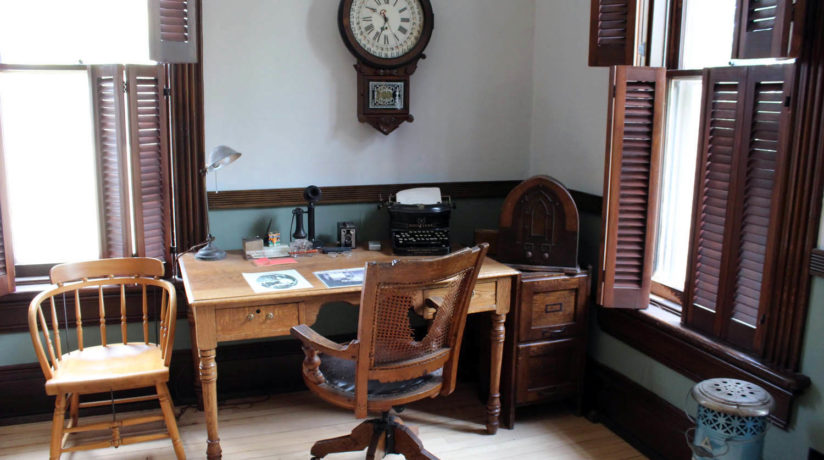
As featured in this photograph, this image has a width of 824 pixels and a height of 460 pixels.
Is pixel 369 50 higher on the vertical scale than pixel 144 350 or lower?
higher

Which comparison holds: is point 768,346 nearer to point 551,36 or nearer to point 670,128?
point 670,128

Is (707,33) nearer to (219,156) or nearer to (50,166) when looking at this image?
(219,156)

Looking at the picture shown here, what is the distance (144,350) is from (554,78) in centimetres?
239

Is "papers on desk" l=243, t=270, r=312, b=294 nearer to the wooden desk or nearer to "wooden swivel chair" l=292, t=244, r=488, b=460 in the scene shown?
the wooden desk

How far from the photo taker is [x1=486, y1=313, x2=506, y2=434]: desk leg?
10.2 feet

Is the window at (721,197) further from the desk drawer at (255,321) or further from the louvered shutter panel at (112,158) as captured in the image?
the louvered shutter panel at (112,158)

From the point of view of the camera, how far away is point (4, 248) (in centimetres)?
300

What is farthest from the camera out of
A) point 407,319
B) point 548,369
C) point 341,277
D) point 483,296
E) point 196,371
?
Answer: point 196,371

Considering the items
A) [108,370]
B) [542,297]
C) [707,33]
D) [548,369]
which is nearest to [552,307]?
[542,297]

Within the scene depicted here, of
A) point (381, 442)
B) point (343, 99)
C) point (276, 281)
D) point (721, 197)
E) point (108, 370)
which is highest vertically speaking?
point (343, 99)

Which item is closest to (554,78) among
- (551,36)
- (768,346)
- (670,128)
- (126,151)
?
(551,36)

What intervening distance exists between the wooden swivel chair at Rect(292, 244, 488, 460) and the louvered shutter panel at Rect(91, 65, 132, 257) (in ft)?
3.75

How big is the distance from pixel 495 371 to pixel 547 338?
0.99 ft

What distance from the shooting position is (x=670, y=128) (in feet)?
9.81
